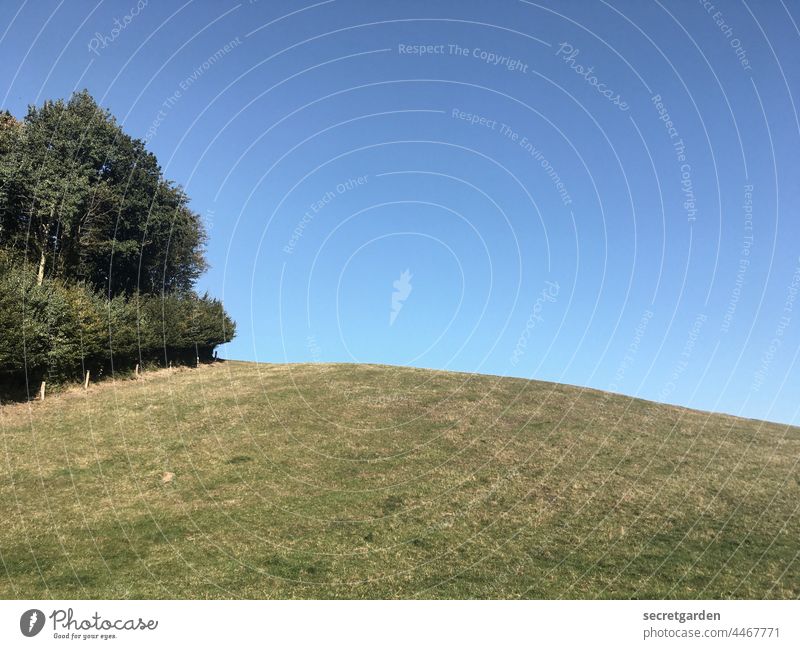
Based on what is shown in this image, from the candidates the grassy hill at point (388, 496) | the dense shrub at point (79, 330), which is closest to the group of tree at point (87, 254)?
the dense shrub at point (79, 330)

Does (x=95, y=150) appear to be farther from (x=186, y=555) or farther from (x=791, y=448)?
(x=791, y=448)

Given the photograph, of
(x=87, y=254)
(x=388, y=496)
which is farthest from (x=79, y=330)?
(x=388, y=496)

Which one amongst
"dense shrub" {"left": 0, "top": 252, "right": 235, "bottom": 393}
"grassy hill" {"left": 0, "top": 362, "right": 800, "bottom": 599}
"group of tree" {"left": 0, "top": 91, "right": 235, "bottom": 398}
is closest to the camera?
"grassy hill" {"left": 0, "top": 362, "right": 800, "bottom": 599}

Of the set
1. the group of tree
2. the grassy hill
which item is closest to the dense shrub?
the group of tree

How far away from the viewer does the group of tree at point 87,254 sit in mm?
44406

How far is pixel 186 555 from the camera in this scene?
20.2 metres

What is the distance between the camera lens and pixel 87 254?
204ft

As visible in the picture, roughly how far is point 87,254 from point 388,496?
5293 centimetres

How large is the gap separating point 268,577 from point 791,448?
4167 cm

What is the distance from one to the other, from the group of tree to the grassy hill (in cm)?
513

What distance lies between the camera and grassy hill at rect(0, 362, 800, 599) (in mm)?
18672

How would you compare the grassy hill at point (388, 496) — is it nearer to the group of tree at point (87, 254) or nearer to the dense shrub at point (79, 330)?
the dense shrub at point (79, 330)

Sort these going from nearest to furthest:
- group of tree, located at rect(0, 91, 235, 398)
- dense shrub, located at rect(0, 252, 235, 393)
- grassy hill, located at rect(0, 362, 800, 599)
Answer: grassy hill, located at rect(0, 362, 800, 599)
dense shrub, located at rect(0, 252, 235, 393)
group of tree, located at rect(0, 91, 235, 398)

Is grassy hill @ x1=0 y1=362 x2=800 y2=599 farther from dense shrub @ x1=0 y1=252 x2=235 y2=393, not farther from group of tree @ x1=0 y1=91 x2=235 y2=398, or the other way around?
group of tree @ x1=0 y1=91 x2=235 y2=398
